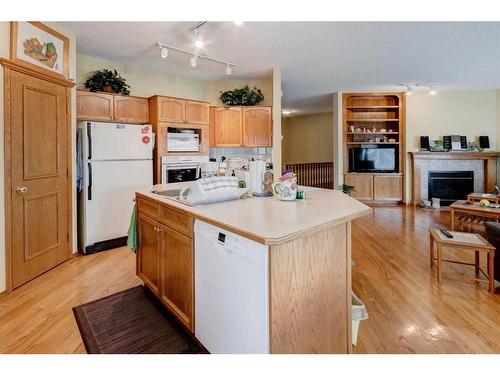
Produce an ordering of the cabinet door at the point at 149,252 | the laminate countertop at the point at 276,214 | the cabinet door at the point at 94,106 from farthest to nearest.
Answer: the cabinet door at the point at 94,106 → the cabinet door at the point at 149,252 → the laminate countertop at the point at 276,214

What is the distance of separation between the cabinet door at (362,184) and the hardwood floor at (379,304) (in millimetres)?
3149

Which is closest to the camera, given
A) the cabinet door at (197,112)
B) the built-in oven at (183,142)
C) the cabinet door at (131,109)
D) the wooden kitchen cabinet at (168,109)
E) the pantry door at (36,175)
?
the pantry door at (36,175)

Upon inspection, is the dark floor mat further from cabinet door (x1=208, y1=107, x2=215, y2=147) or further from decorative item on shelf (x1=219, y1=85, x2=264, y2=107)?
decorative item on shelf (x1=219, y1=85, x2=264, y2=107)

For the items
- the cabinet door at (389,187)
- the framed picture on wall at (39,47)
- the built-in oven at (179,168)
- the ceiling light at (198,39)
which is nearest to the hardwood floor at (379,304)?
the built-in oven at (179,168)

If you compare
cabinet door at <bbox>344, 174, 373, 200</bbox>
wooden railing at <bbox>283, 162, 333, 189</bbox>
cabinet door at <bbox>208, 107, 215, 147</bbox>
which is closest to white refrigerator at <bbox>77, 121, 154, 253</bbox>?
cabinet door at <bbox>208, 107, 215, 147</bbox>

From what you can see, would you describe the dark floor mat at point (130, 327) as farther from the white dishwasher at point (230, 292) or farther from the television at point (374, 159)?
the television at point (374, 159)

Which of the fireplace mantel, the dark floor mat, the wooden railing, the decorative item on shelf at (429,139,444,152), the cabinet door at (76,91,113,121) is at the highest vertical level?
the cabinet door at (76,91,113,121)

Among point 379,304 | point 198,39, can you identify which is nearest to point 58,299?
point 379,304

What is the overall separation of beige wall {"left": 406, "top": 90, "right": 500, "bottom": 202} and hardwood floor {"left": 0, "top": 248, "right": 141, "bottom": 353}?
20.5ft

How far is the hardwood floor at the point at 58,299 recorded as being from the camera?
185 cm

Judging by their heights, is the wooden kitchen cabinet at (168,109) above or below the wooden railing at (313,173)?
above

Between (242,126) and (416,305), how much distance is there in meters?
3.60

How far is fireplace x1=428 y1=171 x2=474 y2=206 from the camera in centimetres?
638

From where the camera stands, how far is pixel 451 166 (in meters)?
6.42
